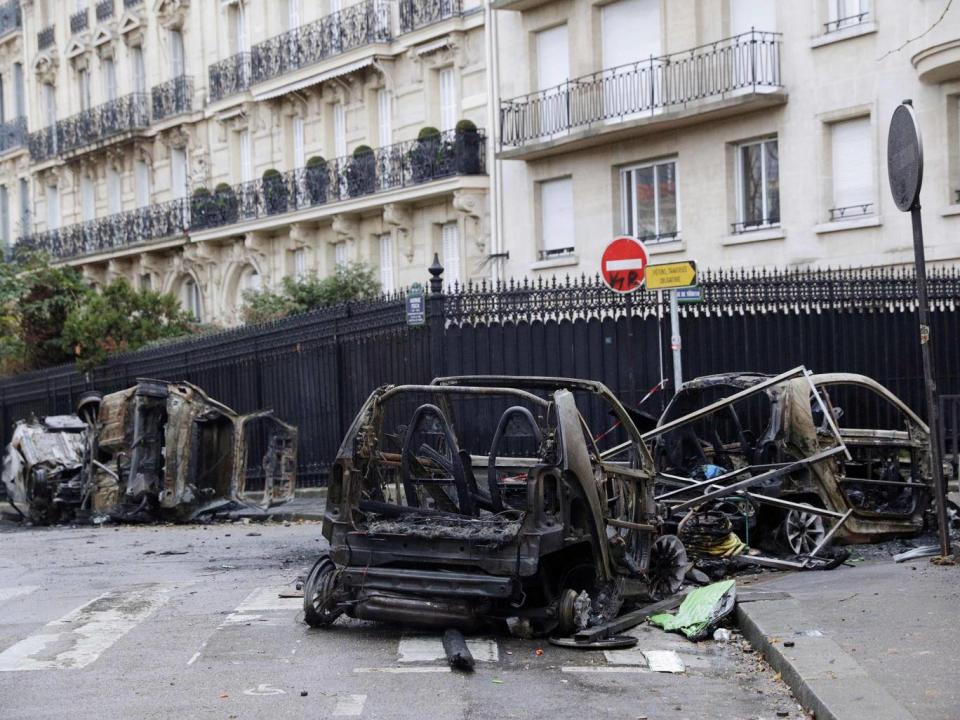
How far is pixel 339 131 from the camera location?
35.8 metres

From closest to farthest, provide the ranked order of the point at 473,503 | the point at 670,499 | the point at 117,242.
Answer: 1. the point at 473,503
2. the point at 670,499
3. the point at 117,242

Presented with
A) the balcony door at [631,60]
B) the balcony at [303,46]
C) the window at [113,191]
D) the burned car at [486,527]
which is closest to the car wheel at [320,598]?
the burned car at [486,527]

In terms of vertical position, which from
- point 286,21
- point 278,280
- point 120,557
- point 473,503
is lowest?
point 120,557

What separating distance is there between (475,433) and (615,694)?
30.9 feet

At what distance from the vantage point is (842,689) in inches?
289

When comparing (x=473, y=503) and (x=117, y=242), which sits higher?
(x=117, y=242)

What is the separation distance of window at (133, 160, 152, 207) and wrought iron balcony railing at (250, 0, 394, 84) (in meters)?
7.84

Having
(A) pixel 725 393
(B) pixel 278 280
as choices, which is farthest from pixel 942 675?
(B) pixel 278 280

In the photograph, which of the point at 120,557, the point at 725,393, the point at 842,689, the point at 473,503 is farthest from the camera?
the point at 725,393

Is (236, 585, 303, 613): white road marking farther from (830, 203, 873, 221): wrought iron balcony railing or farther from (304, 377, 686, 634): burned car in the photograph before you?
(830, 203, 873, 221): wrought iron balcony railing

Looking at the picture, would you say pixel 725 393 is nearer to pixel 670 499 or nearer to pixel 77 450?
pixel 670 499

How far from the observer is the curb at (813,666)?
698 centimetres

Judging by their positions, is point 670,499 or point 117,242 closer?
point 670,499

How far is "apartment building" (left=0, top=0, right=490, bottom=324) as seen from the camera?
105 feet
